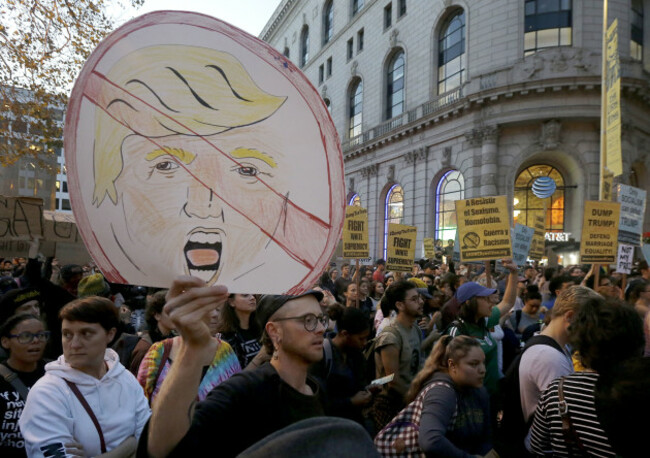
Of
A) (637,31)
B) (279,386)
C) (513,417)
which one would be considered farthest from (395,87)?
(279,386)

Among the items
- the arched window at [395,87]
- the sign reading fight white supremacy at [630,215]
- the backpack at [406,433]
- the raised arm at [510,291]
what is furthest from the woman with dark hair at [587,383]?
the arched window at [395,87]

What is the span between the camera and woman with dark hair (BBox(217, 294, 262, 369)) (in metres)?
3.25

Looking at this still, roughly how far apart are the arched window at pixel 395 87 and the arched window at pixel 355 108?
11.4 ft

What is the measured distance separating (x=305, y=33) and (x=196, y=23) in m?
44.2

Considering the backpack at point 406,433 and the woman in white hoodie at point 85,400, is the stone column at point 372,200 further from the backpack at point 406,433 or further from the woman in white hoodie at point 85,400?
the woman in white hoodie at point 85,400

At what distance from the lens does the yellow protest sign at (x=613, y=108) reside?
9.41 metres

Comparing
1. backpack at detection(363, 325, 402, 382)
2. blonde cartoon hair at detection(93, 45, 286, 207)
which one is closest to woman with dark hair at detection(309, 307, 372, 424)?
backpack at detection(363, 325, 402, 382)

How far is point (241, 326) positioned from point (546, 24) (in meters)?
23.0

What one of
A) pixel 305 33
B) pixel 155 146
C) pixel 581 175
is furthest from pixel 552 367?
pixel 305 33

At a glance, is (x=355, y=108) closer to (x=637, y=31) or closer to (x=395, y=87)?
(x=395, y=87)

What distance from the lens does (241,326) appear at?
339 centimetres

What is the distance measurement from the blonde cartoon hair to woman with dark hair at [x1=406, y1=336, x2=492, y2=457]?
203 centimetres

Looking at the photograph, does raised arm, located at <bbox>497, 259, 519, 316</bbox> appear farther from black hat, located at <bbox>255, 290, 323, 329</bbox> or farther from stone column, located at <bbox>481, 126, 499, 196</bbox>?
stone column, located at <bbox>481, 126, 499, 196</bbox>

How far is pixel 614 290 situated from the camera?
6.20m
